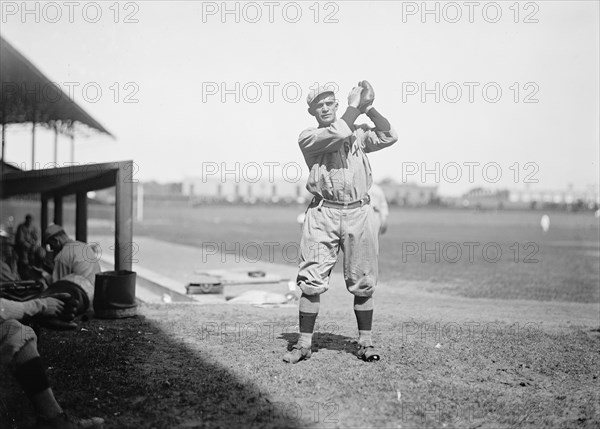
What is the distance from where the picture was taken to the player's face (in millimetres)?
4680

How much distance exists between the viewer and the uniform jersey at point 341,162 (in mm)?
4488

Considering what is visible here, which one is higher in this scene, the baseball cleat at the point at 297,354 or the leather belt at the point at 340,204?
the leather belt at the point at 340,204

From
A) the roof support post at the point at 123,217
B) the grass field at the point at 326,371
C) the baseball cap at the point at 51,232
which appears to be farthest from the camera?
the roof support post at the point at 123,217

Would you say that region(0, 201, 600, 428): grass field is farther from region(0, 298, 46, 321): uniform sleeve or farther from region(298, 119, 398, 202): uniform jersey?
region(298, 119, 398, 202): uniform jersey

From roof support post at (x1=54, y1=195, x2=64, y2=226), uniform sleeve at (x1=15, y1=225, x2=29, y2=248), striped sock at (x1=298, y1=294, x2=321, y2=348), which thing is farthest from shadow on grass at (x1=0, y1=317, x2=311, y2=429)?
roof support post at (x1=54, y1=195, x2=64, y2=226)

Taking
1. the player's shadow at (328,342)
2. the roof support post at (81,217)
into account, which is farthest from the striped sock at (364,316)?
the roof support post at (81,217)

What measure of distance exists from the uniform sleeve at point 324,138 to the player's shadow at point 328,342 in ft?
5.80

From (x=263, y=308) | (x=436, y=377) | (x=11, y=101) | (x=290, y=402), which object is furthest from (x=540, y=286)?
(x=11, y=101)

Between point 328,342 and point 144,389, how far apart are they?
1.99 metres

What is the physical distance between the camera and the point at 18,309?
11.6ft

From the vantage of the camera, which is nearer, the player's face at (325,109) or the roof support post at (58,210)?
the player's face at (325,109)

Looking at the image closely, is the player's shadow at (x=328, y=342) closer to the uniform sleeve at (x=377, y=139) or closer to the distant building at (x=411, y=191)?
the uniform sleeve at (x=377, y=139)

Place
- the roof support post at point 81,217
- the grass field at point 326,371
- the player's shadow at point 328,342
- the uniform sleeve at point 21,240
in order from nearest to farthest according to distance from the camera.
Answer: the grass field at point 326,371
the player's shadow at point 328,342
the roof support post at point 81,217
the uniform sleeve at point 21,240

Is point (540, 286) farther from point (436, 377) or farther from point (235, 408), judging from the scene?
point (235, 408)
